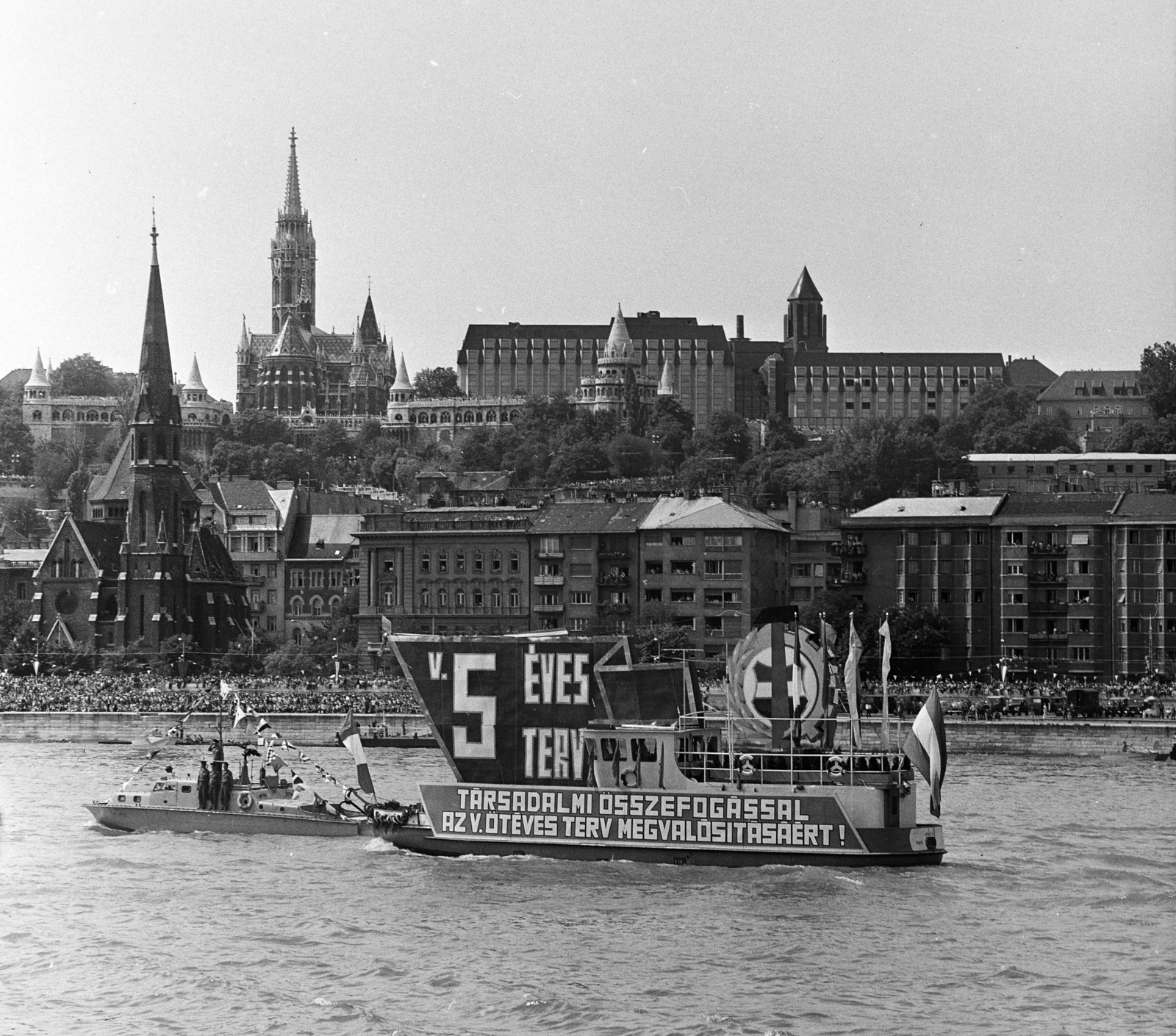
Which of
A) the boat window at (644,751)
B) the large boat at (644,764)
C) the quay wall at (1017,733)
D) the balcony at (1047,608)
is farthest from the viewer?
the balcony at (1047,608)

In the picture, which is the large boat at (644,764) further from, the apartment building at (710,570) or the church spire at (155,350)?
the church spire at (155,350)

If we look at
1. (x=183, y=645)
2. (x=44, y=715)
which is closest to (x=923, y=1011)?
(x=44, y=715)

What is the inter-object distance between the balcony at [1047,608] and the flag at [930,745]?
66.5 meters

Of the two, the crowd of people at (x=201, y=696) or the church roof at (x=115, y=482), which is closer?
the crowd of people at (x=201, y=696)

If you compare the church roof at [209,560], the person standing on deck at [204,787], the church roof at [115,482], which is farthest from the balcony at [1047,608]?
the church roof at [115,482]

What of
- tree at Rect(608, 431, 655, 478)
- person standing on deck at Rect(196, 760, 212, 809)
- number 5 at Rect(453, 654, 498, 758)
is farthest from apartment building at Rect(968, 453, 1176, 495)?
number 5 at Rect(453, 654, 498, 758)

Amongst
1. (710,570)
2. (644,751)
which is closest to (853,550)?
(710,570)

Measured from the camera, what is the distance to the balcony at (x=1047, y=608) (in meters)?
114

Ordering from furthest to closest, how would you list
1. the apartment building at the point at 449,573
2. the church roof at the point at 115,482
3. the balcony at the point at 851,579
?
the church roof at the point at 115,482 → the apartment building at the point at 449,573 → the balcony at the point at 851,579

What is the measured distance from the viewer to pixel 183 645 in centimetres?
13550

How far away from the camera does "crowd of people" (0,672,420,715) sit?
107 metres

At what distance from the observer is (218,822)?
190 feet

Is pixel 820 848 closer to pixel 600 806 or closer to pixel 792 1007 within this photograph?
pixel 600 806

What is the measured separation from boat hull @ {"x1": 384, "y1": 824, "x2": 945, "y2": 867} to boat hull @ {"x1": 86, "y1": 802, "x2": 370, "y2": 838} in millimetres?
6578
